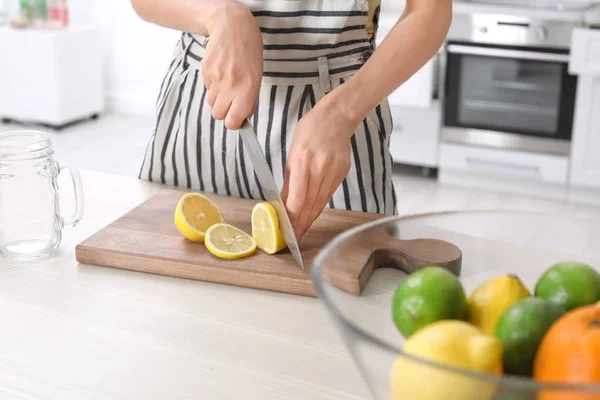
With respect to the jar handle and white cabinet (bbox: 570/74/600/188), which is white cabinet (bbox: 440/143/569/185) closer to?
white cabinet (bbox: 570/74/600/188)

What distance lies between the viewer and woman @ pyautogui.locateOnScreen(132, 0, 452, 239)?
108 cm

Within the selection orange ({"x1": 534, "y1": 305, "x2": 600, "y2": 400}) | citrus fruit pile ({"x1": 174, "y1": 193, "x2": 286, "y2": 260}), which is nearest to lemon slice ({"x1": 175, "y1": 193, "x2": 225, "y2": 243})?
citrus fruit pile ({"x1": 174, "y1": 193, "x2": 286, "y2": 260})

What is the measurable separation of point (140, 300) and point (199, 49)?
23.1 inches

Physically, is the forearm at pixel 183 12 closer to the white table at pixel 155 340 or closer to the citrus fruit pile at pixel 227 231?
the citrus fruit pile at pixel 227 231

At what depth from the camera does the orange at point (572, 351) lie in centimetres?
51

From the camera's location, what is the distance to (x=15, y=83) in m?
4.21

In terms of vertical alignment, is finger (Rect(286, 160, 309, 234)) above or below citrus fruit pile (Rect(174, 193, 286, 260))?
above

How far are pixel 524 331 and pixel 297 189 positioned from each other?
19.9 inches

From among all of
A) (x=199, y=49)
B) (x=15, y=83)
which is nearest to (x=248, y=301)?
(x=199, y=49)

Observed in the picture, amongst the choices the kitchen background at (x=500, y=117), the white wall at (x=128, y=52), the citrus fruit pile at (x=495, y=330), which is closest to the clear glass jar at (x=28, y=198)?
the citrus fruit pile at (x=495, y=330)

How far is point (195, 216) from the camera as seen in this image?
1.10 meters

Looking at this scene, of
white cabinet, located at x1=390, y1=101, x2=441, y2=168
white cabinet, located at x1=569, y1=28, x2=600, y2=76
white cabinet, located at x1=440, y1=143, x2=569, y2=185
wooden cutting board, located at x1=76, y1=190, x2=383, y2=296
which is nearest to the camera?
wooden cutting board, located at x1=76, y1=190, x2=383, y2=296

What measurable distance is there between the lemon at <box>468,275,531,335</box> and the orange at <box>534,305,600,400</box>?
76mm

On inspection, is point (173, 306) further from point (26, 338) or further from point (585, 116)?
point (585, 116)
